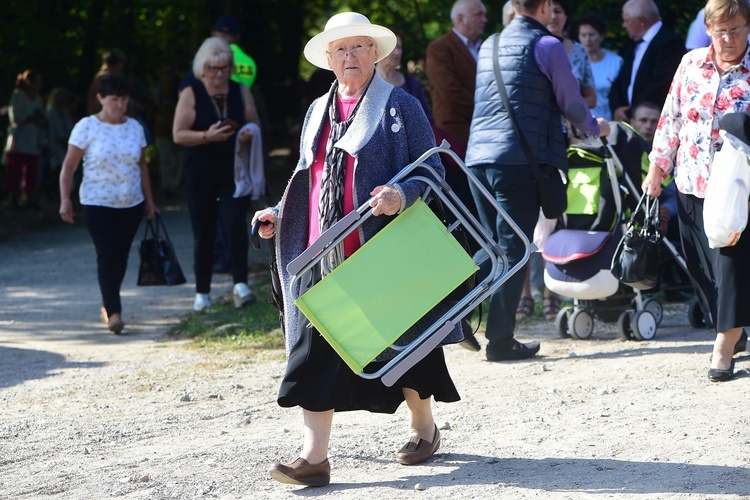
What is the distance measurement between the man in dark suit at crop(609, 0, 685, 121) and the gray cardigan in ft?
17.0

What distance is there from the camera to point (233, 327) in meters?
9.39

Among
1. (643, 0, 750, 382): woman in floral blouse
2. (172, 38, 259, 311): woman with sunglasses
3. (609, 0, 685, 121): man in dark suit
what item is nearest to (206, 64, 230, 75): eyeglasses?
(172, 38, 259, 311): woman with sunglasses

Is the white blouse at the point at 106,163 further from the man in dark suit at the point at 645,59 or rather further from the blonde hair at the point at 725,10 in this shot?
the blonde hair at the point at 725,10

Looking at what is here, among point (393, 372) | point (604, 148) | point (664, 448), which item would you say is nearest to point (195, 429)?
point (393, 372)

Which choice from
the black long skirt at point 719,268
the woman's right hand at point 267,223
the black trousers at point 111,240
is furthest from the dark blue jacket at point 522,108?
the black trousers at point 111,240

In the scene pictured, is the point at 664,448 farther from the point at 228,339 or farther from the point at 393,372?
the point at 228,339

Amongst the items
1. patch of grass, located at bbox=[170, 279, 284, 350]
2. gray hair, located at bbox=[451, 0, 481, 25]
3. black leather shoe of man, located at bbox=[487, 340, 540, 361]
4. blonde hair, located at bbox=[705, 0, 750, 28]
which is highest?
gray hair, located at bbox=[451, 0, 481, 25]

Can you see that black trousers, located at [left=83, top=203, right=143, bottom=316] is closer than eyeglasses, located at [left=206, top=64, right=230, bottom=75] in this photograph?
Yes

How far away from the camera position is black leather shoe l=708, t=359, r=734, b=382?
21.5ft

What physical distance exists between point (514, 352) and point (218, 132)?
3349 millimetres

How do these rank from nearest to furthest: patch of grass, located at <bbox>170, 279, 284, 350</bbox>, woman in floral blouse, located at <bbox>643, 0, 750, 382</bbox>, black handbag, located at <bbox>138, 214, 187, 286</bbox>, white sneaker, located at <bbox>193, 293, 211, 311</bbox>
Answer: woman in floral blouse, located at <bbox>643, 0, 750, 382</bbox>
patch of grass, located at <bbox>170, 279, 284, 350</bbox>
black handbag, located at <bbox>138, 214, 187, 286</bbox>
white sneaker, located at <bbox>193, 293, 211, 311</bbox>

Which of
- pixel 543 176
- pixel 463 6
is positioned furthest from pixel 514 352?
pixel 463 6

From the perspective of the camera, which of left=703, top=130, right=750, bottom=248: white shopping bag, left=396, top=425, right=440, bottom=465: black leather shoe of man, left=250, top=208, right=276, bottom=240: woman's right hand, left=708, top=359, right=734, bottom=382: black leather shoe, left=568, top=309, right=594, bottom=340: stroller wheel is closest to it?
left=250, top=208, right=276, bottom=240: woman's right hand

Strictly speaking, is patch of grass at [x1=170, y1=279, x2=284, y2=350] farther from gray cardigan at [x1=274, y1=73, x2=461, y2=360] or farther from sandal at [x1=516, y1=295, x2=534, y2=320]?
gray cardigan at [x1=274, y1=73, x2=461, y2=360]
